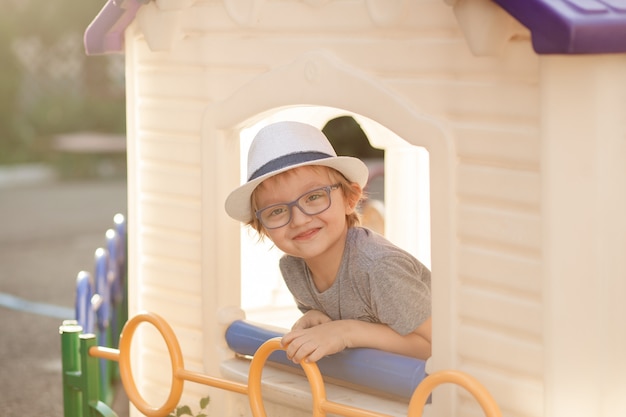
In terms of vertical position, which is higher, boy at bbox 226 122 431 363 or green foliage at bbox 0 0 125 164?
green foliage at bbox 0 0 125 164

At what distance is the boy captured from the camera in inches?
121

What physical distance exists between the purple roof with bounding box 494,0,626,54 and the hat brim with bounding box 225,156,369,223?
0.85 metres

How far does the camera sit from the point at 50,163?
1802 centimetres

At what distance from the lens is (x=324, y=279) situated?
337 cm

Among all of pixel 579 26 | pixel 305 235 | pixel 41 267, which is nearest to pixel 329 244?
pixel 305 235

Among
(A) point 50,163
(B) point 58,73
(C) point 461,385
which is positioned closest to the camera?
(C) point 461,385

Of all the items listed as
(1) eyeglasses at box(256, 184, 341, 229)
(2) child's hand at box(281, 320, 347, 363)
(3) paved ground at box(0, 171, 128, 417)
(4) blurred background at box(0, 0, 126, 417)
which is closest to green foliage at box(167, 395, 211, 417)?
(2) child's hand at box(281, 320, 347, 363)

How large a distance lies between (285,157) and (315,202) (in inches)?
6.7

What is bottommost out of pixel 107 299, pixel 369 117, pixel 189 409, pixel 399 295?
pixel 189 409

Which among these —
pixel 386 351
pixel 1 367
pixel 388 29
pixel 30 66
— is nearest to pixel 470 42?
pixel 388 29

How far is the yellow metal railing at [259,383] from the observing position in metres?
2.54

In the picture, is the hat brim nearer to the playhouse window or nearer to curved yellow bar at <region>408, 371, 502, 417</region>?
the playhouse window

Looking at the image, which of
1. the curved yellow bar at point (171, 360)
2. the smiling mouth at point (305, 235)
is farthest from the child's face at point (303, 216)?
the curved yellow bar at point (171, 360)

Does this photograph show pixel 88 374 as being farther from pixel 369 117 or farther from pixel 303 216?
pixel 369 117
